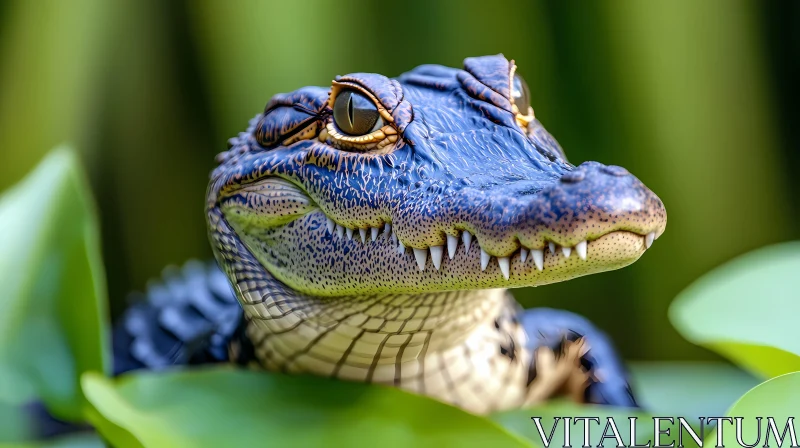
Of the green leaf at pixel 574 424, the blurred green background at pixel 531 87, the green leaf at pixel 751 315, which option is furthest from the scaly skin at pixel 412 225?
the blurred green background at pixel 531 87

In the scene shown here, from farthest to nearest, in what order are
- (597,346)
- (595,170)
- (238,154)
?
(597,346) → (238,154) → (595,170)

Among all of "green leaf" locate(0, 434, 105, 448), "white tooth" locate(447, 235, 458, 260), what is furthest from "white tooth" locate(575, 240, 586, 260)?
"green leaf" locate(0, 434, 105, 448)

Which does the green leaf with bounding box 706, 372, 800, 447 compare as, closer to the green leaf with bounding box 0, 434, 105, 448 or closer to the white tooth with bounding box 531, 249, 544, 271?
the white tooth with bounding box 531, 249, 544, 271

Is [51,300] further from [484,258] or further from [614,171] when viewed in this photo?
[614,171]

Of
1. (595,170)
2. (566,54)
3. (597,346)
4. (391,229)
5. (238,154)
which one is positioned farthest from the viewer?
(566,54)

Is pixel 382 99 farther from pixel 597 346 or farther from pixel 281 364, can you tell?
pixel 597 346

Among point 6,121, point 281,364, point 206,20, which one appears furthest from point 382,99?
point 6,121

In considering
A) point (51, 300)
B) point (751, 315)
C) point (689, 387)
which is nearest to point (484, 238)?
point (751, 315)
